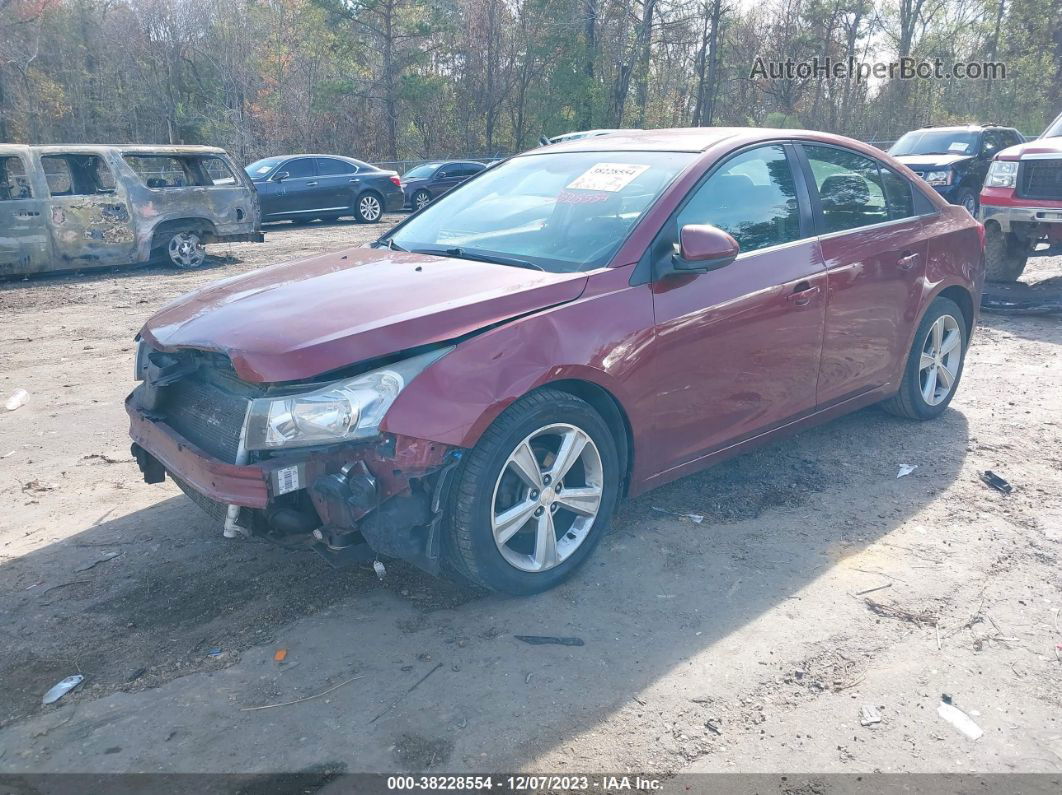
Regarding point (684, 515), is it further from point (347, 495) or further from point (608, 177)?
point (347, 495)

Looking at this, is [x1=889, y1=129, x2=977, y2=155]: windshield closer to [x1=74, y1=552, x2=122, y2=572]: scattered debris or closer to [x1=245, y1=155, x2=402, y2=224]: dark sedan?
[x1=245, y1=155, x2=402, y2=224]: dark sedan

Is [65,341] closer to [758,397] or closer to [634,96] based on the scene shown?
[758,397]

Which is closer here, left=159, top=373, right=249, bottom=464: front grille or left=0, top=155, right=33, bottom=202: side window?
left=159, top=373, right=249, bottom=464: front grille

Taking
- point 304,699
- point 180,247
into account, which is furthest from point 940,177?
point 304,699

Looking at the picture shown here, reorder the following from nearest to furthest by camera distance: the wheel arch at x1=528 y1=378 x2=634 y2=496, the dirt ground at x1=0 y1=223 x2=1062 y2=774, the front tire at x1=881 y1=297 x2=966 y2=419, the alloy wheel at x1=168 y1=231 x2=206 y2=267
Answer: the dirt ground at x1=0 y1=223 x2=1062 y2=774, the wheel arch at x1=528 y1=378 x2=634 y2=496, the front tire at x1=881 y1=297 x2=966 y2=419, the alloy wheel at x1=168 y1=231 x2=206 y2=267

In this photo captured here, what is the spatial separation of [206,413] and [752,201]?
2.75 meters

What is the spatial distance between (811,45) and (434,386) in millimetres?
40540

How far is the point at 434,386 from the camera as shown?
10.0 feet

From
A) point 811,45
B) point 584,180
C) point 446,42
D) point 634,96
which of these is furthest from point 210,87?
point 584,180

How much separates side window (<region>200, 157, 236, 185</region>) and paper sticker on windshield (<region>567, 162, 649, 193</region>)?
979 cm

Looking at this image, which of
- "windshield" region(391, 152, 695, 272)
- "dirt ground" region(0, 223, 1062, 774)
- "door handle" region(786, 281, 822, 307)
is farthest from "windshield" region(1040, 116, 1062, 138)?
"windshield" region(391, 152, 695, 272)

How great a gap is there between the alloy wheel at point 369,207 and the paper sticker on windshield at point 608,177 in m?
15.9

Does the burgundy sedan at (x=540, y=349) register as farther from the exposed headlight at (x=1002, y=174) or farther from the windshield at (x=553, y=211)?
the exposed headlight at (x=1002, y=174)

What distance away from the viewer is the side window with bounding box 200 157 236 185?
12492 mm
